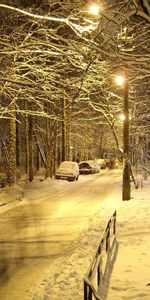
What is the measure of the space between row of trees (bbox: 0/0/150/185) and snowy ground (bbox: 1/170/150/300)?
359cm

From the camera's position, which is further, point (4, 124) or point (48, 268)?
→ point (4, 124)

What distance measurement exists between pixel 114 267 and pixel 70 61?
7.48 m

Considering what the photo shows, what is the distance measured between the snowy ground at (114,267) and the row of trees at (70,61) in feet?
11.8

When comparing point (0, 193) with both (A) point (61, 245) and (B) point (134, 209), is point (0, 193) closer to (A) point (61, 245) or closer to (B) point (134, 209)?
(B) point (134, 209)

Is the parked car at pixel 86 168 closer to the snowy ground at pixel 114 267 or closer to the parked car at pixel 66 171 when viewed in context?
the parked car at pixel 66 171

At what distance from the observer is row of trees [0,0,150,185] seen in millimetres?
8219

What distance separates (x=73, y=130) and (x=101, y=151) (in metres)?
30.7

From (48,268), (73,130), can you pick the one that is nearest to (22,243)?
(48,268)

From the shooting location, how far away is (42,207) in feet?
70.5

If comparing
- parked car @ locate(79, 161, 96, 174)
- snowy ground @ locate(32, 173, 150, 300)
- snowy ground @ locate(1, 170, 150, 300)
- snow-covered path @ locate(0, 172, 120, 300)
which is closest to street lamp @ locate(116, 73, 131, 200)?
snow-covered path @ locate(0, 172, 120, 300)

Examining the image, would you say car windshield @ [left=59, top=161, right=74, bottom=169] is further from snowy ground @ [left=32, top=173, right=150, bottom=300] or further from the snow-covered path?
snowy ground @ [left=32, top=173, right=150, bottom=300]

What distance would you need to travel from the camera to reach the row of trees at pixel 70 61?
822cm

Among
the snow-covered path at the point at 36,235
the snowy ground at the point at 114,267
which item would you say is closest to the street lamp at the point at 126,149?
the snow-covered path at the point at 36,235

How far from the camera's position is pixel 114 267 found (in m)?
9.77
